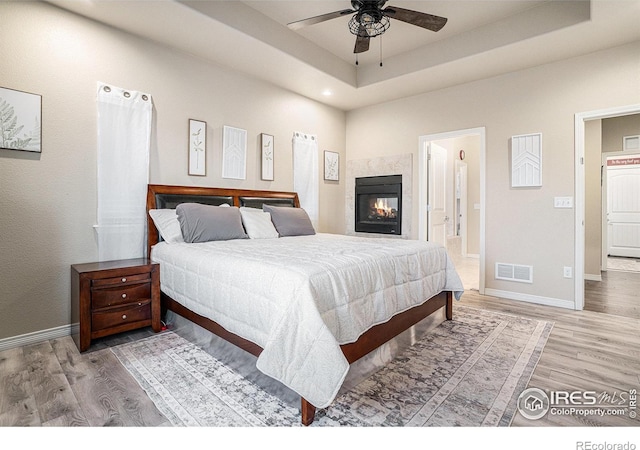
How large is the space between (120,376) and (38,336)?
1176mm

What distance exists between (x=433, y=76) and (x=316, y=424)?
4.06 metres

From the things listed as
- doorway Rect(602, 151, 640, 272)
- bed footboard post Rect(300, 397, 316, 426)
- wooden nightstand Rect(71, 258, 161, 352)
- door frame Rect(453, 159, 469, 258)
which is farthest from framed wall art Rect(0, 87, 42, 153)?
doorway Rect(602, 151, 640, 272)

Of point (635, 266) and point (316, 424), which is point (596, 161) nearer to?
point (635, 266)

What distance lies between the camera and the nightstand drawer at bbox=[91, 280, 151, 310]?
248 centimetres

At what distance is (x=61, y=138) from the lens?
2.73 meters

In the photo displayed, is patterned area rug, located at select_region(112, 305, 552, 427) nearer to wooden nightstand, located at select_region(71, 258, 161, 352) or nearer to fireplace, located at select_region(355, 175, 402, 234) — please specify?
wooden nightstand, located at select_region(71, 258, 161, 352)

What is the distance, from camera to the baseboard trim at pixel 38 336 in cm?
247

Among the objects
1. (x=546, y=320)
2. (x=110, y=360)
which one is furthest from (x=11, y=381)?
(x=546, y=320)

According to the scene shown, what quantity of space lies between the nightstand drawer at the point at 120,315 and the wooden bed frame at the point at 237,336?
0.19 meters

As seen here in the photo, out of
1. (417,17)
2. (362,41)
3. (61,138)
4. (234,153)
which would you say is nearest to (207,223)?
(234,153)

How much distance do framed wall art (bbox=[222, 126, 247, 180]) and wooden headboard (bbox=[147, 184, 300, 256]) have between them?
233 mm

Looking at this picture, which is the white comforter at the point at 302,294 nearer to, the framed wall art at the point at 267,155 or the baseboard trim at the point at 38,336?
the baseboard trim at the point at 38,336

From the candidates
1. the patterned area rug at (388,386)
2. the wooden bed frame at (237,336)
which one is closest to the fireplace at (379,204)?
the wooden bed frame at (237,336)
